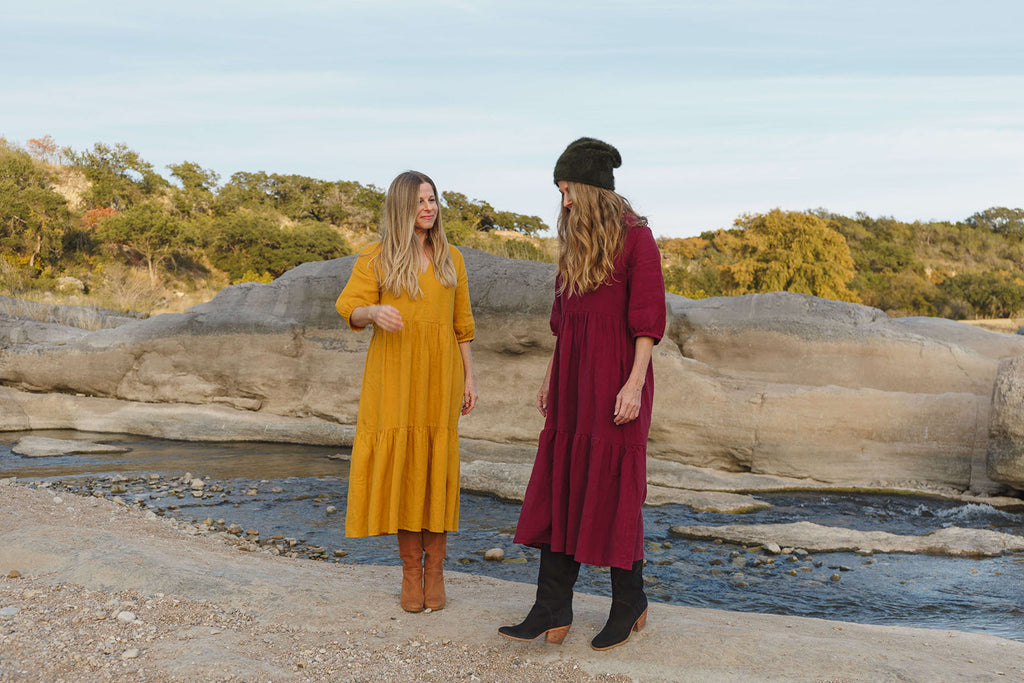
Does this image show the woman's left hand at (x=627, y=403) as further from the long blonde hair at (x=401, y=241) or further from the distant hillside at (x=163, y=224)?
the distant hillside at (x=163, y=224)

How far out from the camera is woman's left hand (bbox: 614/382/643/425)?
347cm

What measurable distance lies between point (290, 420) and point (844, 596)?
7958mm

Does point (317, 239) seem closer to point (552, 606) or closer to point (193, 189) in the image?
point (193, 189)

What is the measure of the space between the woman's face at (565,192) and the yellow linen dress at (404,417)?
2.66ft

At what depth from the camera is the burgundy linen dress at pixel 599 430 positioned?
353cm

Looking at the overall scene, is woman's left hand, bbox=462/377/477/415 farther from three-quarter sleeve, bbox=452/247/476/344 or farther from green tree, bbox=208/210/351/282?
green tree, bbox=208/210/351/282

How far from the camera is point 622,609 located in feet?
12.1

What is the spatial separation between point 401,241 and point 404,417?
0.83 meters

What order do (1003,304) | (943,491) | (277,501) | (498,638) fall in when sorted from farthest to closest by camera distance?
1. (1003,304)
2. (943,491)
3. (277,501)
4. (498,638)

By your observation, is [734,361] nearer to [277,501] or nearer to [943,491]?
[943,491]

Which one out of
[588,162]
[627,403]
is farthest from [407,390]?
[588,162]

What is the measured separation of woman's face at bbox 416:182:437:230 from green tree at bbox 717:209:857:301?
2006 cm

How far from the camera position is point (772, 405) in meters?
9.62

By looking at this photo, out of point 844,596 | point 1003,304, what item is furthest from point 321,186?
point 844,596
